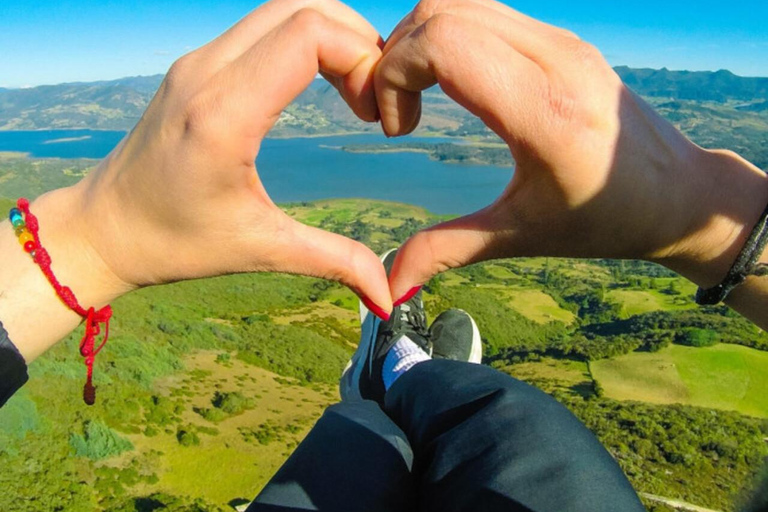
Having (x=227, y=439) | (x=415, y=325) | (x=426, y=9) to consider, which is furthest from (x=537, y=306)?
(x=426, y=9)

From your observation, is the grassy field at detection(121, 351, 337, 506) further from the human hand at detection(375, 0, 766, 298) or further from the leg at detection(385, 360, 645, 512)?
the human hand at detection(375, 0, 766, 298)

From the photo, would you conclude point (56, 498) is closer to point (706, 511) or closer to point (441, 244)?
point (441, 244)

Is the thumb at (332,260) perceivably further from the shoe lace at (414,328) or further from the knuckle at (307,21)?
the shoe lace at (414,328)

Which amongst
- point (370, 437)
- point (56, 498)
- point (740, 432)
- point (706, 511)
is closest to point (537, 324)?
point (740, 432)

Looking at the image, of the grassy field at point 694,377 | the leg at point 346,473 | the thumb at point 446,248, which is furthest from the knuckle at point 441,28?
the grassy field at point 694,377

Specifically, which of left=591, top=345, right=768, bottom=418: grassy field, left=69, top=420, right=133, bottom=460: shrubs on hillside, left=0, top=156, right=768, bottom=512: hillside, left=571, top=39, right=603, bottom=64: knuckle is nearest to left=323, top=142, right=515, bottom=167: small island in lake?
left=0, top=156, right=768, bottom=512: hillside

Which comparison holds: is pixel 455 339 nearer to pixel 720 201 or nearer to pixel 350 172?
pixel 720 201
